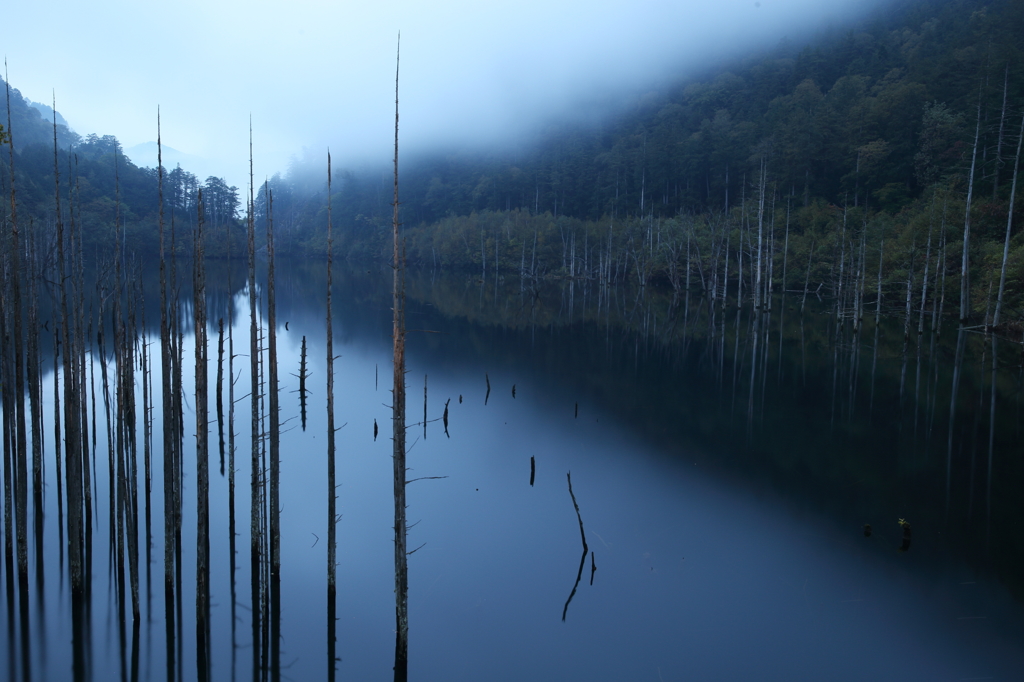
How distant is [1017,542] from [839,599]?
6161 mm

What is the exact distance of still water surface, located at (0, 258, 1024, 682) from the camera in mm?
13242

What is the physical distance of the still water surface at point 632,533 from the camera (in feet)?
43.4

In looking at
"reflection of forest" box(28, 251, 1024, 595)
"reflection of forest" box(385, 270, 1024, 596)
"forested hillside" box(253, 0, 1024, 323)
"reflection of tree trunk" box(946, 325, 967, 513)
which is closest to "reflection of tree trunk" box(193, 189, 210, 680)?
"reflection of forest" box(28, 251, 1024, 595)

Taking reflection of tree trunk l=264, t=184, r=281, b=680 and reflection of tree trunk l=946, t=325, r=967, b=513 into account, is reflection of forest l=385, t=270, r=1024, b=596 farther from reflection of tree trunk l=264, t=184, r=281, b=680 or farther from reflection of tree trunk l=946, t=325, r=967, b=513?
reflection of tree trunk l=264, t=184, r=281, b=680

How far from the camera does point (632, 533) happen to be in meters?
18.8

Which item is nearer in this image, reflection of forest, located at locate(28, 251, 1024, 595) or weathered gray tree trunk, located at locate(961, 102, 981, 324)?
reflection of forest, located at locate(28, 251, 1024, 595)

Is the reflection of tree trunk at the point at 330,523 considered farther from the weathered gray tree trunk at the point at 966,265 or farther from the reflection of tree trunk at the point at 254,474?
the weathered gray tree trunk at the point at 966,265

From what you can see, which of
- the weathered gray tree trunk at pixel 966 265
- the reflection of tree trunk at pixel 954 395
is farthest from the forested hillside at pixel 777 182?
the reflection of tree trunk at pixel 954 395

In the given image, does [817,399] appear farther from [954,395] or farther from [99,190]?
[99,190]

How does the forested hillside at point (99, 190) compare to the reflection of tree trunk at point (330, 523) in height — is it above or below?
above

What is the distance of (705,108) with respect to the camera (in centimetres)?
12800

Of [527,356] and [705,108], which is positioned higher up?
[705,108]

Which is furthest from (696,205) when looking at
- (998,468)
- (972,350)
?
(998,468)

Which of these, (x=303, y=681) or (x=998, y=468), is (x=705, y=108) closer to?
(x=998, y=468)
